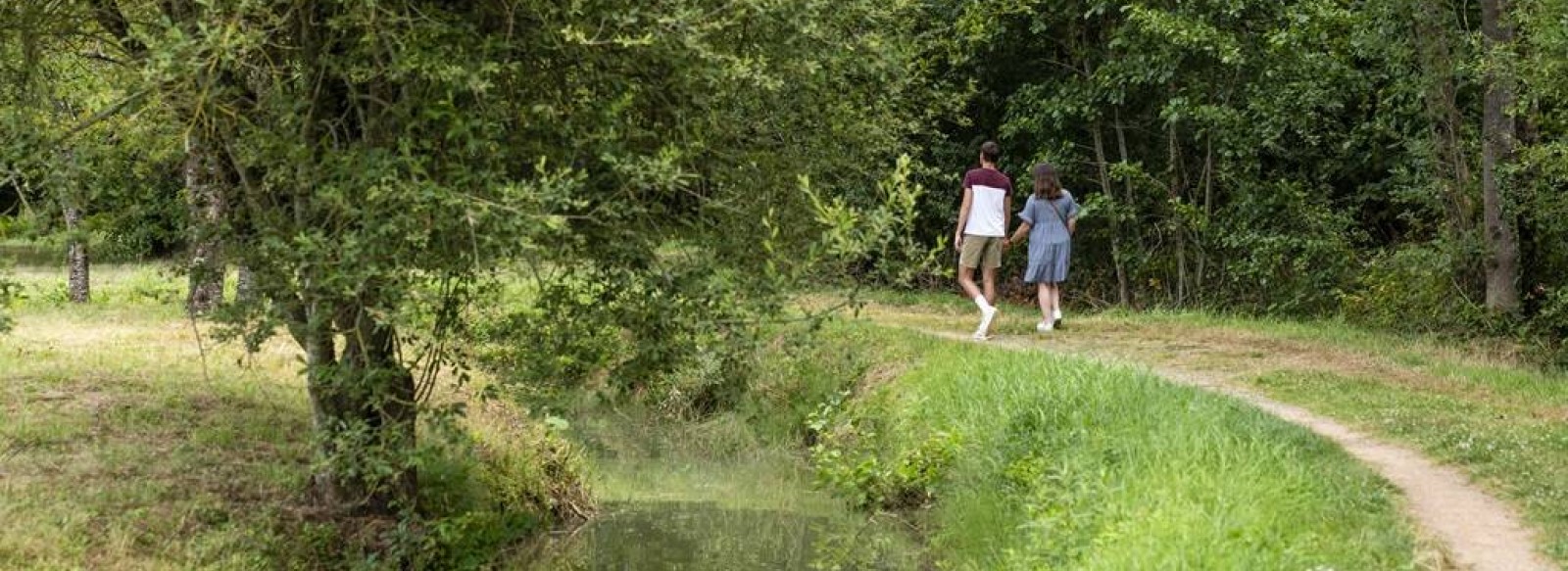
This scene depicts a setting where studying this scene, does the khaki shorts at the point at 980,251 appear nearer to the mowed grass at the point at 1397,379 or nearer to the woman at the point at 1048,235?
the woman at the point at 1048,235

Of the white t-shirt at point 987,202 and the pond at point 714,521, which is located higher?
the white t-shirt at point 987,202

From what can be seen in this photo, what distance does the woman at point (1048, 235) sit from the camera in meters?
16.1

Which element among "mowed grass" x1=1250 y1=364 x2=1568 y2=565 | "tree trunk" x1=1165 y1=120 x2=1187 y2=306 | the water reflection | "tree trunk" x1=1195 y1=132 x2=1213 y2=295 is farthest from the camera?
"tree trunk" x1=1165 y1=120 x2=1187 y2=306

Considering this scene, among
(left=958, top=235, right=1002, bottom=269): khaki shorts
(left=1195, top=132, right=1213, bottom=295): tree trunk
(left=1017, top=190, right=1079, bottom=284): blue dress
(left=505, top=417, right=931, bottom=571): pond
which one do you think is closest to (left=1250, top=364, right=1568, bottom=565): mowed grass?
(left=505, top=417, right=931, bottom=571): pond

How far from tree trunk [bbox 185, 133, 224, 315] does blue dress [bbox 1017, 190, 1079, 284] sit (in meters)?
8.61

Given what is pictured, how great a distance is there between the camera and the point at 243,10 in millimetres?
8102

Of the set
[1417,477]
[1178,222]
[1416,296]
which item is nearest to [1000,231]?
[1416,296]

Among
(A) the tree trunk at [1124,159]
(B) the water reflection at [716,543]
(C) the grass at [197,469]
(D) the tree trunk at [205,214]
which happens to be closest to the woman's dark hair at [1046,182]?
(A) the tree trunk at [1124,159]

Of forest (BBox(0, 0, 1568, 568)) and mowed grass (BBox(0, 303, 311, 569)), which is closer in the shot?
forest (BBox(0, 0, 1568, 568))

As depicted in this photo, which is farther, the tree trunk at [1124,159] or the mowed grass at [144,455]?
the tree trunk at [1124,159]

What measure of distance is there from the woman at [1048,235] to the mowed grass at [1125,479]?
9.79ft

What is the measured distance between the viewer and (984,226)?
15773 millimetres

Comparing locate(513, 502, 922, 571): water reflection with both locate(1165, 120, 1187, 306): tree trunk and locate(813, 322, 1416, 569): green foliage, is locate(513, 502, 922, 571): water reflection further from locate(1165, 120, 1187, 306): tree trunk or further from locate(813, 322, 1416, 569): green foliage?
locate(1165, 120, 1187, 306): tree trunk

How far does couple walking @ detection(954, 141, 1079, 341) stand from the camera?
15.6m
